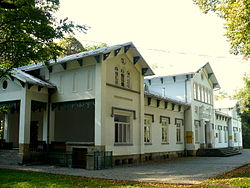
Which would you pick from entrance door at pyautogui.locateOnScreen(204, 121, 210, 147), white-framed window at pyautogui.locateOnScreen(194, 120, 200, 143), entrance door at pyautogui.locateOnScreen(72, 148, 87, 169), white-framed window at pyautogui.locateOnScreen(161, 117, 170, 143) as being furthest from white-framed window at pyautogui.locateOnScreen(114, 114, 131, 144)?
entrance door at pyautogui.locateOnScreen(204, 121, 210, 147)

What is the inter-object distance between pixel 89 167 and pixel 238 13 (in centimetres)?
1005

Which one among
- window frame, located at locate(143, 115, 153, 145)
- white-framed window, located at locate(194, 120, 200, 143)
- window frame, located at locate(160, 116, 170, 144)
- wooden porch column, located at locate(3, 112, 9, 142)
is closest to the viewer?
wooden porch column, located at locate(3, 112, 9, 142)

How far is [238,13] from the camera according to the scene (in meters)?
12.5

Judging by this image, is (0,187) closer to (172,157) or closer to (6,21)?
(6,21)

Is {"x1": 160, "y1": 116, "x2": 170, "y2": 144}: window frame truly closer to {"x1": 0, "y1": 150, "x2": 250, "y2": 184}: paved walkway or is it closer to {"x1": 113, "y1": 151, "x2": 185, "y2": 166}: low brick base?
{"x1": 113, "y1": 151, "x2": 185, "y2": 166}: low brick base

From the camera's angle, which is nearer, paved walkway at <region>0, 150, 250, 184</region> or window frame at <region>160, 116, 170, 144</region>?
paved walkway at <region>0, 150, 250, 184</region>

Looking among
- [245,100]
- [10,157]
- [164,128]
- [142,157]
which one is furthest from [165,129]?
[245,100]

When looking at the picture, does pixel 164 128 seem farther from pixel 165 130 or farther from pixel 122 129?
pixel 122 129

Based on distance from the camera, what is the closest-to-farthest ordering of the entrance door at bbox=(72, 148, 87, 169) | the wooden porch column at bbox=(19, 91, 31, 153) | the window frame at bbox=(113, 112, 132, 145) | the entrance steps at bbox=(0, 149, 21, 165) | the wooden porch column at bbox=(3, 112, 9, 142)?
the entrance door at bbox=(72, 148, 87, 169), the wooden porch column at bbox=(19, 91, 31, 153), the entrance steps at bbox=(0, 149, 21, 165), the window frame at bbox=(113, 112, 132, 145), the wooden porch column at bbox=(3, 112, 9, 142)

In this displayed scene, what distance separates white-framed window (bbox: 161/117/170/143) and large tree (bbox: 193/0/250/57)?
10562 millimetres

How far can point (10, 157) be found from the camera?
16.4 m

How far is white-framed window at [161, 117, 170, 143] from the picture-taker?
23.8m

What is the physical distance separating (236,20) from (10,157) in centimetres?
1380

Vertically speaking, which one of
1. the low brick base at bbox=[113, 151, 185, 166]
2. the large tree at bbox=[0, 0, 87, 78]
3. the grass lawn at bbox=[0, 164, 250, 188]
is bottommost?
the low brick base at bbox=[113, 151, 185, 166]
